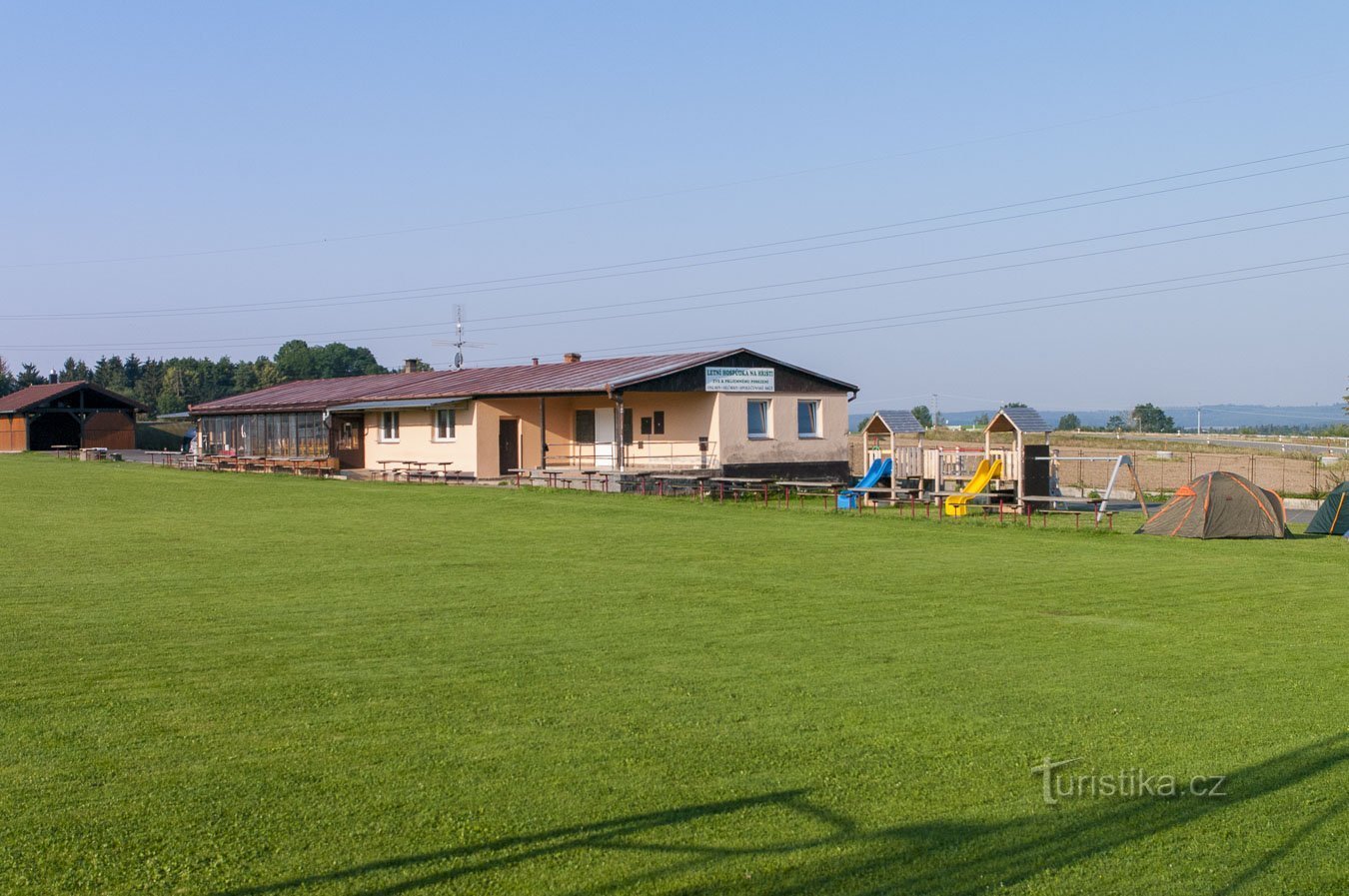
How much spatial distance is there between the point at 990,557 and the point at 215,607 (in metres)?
10.2

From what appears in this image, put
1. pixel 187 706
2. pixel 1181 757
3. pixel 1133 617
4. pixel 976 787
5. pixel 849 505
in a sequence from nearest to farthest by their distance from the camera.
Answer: pixel 976 787 → pixel 1181 757 → pixel 187 706 → pixel 1133 617 → pixel 849 505

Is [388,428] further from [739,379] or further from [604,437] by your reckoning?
[739,379]

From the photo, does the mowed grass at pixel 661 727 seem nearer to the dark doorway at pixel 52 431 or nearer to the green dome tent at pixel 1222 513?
the green dome tent at pixel 1222 513

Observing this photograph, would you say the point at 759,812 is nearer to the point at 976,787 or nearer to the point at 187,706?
the point at 976,787

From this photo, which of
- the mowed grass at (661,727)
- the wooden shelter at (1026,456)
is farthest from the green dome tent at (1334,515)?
the mowed grass at (661,727)

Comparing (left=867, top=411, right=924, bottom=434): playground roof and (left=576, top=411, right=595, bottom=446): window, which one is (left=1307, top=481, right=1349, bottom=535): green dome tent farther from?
(left=576, top=411, right=595, bottom=446): window

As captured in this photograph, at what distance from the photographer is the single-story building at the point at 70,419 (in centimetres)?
6153

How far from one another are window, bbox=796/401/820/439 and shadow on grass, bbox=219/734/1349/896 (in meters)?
31.8

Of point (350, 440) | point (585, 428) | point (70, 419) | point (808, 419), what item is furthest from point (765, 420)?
point (70, 419)

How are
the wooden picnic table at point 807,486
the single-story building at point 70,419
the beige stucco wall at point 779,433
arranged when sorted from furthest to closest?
1. the single-story building at point 70,419
2. the beige stucco wall at point 779,433
3. the wooden picnic table at point 807,486

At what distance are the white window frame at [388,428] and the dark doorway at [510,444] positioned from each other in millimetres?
5595

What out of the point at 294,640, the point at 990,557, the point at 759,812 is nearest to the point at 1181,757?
the point at 759,812

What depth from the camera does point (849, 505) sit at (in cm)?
2808

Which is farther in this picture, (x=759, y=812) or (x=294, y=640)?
(x=294, y=640)
